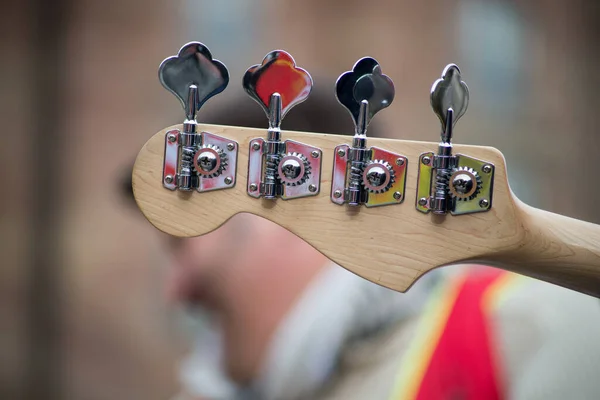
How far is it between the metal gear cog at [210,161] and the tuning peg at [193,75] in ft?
0.10

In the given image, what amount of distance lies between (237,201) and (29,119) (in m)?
0.82

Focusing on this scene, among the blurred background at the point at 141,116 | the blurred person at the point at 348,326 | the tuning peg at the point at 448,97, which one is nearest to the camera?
the tuning peg at the point at 448,97

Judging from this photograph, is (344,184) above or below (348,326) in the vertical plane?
above

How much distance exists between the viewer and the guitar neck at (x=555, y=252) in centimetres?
50

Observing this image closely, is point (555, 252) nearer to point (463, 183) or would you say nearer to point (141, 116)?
point (463, 183)

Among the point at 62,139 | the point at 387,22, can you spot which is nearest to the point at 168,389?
the point at 62,139

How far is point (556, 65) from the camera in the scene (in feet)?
3.46

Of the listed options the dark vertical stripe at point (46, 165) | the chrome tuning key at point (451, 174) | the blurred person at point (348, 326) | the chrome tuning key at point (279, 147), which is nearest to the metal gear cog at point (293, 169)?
the chrome tuning key at point (279, 147)

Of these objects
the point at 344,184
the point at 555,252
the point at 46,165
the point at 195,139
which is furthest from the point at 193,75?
the point at 46,165

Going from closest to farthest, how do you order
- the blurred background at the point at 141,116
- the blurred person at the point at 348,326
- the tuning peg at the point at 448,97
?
the tuning peg at the point at 448,97
the blurred person at the point at 348,326
the blurred background at the point at 141,116

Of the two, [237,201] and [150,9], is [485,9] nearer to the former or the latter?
[150,9]

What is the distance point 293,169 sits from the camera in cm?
48

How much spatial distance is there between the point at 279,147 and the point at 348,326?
0.60 metres

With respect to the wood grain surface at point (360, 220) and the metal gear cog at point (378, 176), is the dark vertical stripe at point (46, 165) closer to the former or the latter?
the wood grain surface at point (360, 220)
